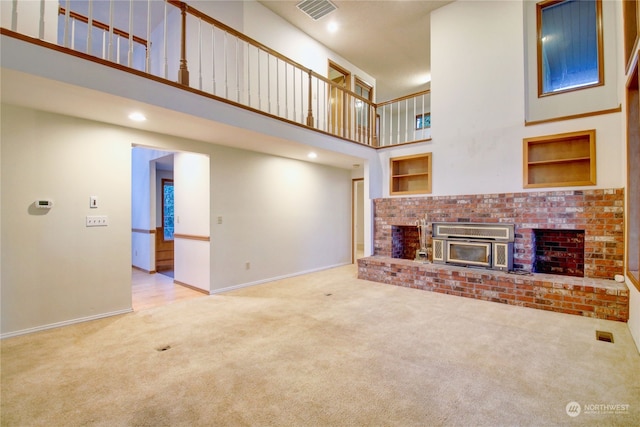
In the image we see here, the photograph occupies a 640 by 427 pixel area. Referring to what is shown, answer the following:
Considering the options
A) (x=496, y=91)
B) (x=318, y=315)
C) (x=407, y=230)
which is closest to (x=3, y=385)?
(x=318, y=315)

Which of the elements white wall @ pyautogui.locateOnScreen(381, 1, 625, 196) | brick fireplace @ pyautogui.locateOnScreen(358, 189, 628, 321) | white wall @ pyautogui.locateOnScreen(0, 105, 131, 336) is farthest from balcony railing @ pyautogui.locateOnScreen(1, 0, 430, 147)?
brick fireplace @ pyautogui.locateOnScreen(358, 189, 628, 321)

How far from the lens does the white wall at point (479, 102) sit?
443cm

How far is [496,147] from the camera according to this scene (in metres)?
4.60

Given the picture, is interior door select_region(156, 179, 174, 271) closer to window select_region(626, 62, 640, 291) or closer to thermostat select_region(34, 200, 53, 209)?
thermostat select_region(34, 200, 53, 209)

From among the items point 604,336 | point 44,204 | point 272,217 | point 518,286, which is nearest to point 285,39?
point 272,217

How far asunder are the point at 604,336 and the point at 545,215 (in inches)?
70.6

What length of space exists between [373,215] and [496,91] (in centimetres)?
292

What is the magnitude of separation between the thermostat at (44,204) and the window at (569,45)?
6.63m

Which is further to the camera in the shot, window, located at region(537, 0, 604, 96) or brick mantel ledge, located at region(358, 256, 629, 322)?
window, located at region(537, 0, 604, 96)

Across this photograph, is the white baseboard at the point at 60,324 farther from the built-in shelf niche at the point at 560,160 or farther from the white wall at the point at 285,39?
the built-in shelf niche at the point at 560,160

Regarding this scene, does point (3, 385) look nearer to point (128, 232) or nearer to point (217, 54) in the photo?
point (128, 232)

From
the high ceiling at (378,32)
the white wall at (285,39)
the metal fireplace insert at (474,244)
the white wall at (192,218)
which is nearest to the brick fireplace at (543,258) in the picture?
the metal fireplace insert at (474,244)

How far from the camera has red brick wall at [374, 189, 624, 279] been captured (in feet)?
12.0

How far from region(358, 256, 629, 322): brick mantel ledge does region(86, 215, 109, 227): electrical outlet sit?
3921 millimetres
